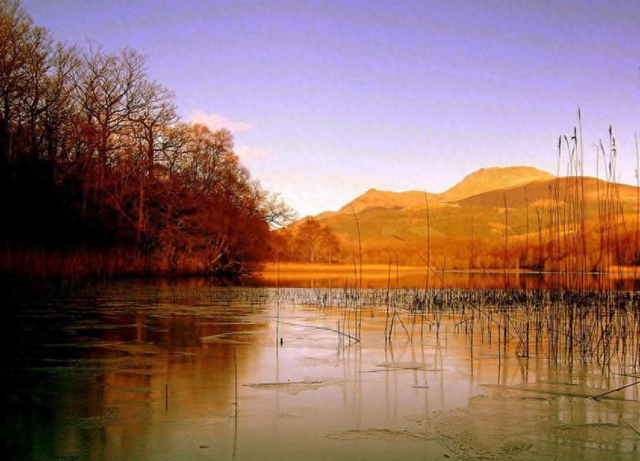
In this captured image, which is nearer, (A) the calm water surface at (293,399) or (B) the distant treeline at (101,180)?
(A) the calm water surface at (293,399)

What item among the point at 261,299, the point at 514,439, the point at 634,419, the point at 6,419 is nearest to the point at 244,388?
the point at 6,419

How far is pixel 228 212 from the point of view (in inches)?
1131

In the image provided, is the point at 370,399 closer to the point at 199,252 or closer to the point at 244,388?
the point at 244,388

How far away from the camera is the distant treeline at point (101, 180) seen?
2273cm

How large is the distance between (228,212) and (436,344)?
22.0 metres

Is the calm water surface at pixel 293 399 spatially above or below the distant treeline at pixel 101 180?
below

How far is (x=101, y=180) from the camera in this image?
25.2 metres

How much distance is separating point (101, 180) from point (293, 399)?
22419mm

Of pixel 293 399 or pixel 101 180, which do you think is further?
pixel 101 180

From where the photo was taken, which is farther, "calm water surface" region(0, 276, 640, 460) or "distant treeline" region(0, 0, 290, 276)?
"distant treeline" region(0, 0, 290, 276)

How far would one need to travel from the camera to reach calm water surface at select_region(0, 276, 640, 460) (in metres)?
3.55

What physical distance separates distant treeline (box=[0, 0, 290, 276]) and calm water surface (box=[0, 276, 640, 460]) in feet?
47.2

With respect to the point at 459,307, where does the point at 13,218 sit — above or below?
above

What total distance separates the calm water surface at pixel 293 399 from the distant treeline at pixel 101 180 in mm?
14380
